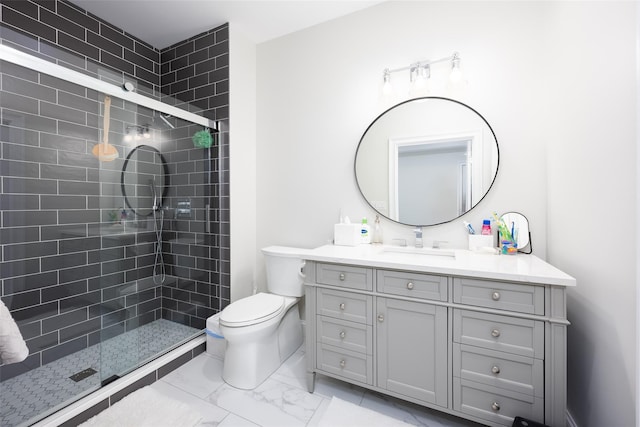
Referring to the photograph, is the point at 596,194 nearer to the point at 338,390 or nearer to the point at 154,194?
the point at 338,390

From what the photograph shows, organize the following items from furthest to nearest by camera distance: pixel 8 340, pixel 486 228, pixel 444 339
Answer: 1. pixel 486 228
2. pixel 444 339
3. pixel 8 340

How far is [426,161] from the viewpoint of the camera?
6.15ft

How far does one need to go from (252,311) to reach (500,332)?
1347 mm

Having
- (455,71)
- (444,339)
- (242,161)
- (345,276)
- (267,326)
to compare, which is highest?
(455,71)

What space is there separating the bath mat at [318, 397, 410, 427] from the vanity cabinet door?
6.5 inches

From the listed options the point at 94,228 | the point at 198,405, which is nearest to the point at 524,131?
the point at 198,405

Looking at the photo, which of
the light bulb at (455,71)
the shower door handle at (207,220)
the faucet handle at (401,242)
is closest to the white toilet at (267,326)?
the shower door handle at (207,220)

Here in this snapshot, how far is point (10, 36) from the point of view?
1.50 meters

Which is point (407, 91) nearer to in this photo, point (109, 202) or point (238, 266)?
point (238, 266)

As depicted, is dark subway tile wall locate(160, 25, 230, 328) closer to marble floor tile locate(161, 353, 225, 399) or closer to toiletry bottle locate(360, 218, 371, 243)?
marble floor tile locate(161, 353, 225, 399)

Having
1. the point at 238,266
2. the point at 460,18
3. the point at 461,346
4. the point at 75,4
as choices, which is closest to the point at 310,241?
the point at 238,266

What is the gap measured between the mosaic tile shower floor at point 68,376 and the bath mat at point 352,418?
127 centimetres

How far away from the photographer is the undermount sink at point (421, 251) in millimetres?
1740

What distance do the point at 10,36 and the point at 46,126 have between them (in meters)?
0.52
